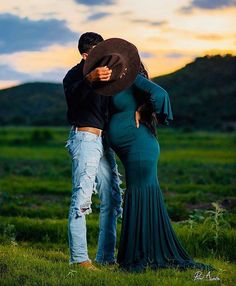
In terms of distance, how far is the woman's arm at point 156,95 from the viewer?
7066 mm

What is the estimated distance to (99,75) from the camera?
6.75 meters

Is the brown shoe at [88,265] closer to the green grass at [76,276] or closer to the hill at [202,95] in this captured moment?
the green grass at [76,276]

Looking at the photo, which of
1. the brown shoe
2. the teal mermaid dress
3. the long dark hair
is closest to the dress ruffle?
the teal mermaid dress

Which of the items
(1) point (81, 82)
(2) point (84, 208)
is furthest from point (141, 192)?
(1) point (81, 82)

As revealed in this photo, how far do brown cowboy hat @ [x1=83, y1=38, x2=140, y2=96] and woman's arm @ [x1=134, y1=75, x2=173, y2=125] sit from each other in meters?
0.16

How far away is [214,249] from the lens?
9.37 m

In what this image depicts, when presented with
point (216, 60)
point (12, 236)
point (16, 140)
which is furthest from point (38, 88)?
point (12, 236)

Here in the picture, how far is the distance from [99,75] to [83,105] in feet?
1.72

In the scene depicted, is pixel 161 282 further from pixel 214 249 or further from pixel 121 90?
pixel 214 249

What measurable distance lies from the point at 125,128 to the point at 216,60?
311 feet

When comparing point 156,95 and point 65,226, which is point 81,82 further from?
point 65,226

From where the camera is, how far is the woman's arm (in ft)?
23.2

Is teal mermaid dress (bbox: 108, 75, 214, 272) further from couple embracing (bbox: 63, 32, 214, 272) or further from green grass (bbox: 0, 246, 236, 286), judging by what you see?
green grass (bbox: 0, 246, 236, 286)

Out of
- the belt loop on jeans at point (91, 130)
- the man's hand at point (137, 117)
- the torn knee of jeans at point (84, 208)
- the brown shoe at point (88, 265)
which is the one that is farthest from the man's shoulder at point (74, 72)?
the brown shoe at point (88, 265)
